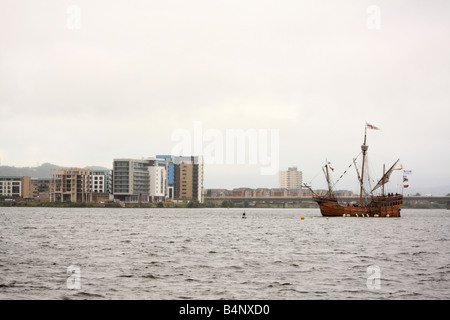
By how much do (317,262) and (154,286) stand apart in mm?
22007

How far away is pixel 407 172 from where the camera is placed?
585 feet

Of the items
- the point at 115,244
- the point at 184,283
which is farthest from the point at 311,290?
the point at 115,244

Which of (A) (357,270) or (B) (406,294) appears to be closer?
(B) (406,294)

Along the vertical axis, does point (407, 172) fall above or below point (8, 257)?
above
